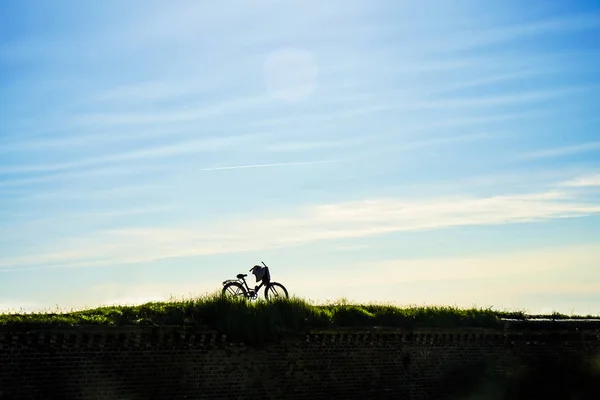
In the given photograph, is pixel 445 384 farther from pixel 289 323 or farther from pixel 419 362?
pixel 289 323

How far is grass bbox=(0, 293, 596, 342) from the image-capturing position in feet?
83.7

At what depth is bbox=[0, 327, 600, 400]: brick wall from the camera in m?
23.9

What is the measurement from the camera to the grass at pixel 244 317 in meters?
25.5

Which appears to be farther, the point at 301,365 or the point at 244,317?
the point at 301,365

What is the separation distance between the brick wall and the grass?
1.32 ft

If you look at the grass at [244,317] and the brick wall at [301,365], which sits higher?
the grass at [244,317]

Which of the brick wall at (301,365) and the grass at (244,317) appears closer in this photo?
the brick wall at (301,365)

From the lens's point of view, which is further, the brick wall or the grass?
the grass

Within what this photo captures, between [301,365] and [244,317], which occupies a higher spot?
[244,317]

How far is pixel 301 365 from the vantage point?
93.9 ft

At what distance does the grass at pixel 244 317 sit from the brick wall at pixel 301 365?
402 mm

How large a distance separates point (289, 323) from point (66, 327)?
800 cm

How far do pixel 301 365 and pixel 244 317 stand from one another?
9.32ft

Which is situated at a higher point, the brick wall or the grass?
the grass
